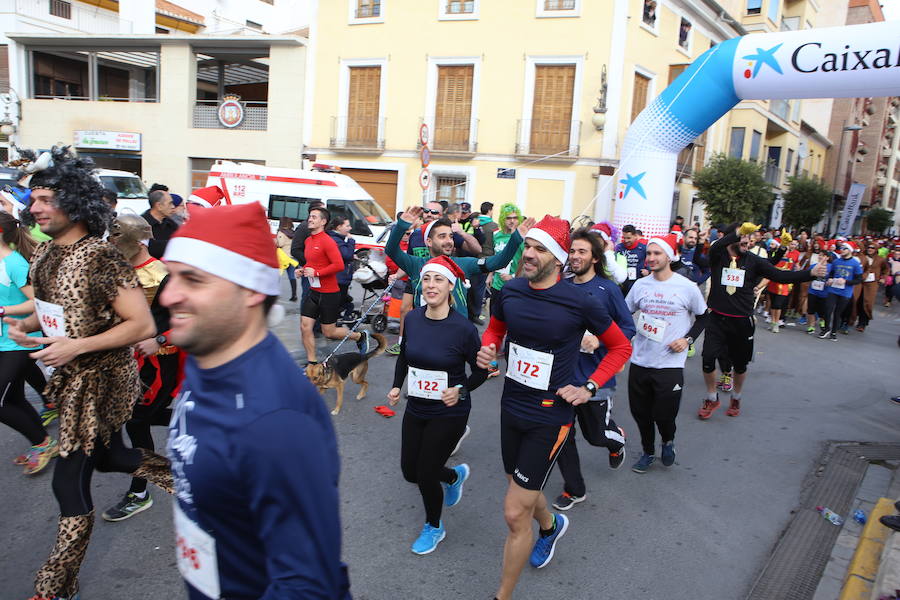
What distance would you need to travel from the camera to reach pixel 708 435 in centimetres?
616

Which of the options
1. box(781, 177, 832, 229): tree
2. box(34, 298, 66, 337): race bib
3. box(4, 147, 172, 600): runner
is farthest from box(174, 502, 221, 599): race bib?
box(781, 177, 832, 229): tree

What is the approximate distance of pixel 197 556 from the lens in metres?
1.56

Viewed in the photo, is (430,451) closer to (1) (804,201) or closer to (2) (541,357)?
(2) (541,357)

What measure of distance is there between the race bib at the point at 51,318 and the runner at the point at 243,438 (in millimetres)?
1698

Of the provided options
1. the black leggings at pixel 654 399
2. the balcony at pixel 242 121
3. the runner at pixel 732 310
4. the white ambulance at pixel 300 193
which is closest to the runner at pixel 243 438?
the black leggings at pixel 654 399

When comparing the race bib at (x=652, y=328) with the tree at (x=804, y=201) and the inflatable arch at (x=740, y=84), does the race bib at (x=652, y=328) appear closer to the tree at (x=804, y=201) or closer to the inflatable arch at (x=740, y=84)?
the inflatable arch at (x=740, y=84)

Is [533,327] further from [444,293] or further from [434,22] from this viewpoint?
[434,22]

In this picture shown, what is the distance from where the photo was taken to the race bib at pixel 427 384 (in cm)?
364

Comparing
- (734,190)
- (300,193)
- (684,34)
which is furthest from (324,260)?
(684,34)

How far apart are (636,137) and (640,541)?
939 cm

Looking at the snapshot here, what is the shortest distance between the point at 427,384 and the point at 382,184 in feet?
68.8

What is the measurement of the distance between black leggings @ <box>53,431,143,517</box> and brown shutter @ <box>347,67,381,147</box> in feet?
71.2

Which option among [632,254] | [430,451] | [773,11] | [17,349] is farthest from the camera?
[773,11]

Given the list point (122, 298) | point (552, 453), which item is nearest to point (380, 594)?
point (552, 453)
